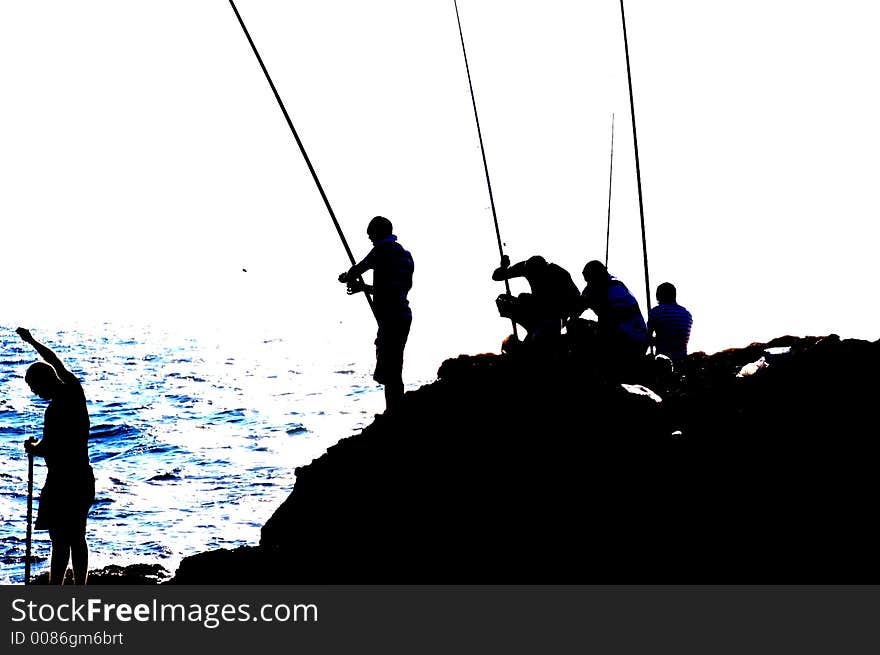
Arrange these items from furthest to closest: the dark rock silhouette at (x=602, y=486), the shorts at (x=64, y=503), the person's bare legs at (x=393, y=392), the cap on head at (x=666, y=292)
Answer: the cap on head at (x=666, y=292) < the person's bare legs at (x=393, y=392) < the shorts at (x=64, y=503) < the dark rock silhouette at (x=602, y=486)

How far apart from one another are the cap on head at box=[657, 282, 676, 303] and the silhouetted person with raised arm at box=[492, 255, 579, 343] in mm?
2316

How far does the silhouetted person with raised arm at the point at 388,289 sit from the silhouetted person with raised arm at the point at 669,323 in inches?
144

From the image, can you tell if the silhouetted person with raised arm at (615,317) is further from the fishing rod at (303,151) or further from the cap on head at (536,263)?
the fishing rod at (303,151)

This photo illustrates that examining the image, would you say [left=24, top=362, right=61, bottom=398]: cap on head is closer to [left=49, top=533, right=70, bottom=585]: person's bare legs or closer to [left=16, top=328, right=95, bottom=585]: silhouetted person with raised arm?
[left=16, top=328, right=95, bottom=585]: silhouetted person with raised arm

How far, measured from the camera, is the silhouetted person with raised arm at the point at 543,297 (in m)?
8.83

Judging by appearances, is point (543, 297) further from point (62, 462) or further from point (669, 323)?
point (62, 462)

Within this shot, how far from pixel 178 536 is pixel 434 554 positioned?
38.1ft

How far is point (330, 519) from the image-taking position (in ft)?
26.5

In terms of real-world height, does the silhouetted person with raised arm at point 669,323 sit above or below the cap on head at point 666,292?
below

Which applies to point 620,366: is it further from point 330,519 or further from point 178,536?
point 178,536

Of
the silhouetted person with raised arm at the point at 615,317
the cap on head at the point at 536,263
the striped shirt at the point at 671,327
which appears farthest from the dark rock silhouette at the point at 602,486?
the striped shirt at the point at 671,327

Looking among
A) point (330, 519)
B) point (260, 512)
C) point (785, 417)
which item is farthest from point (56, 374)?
point (260, 512)

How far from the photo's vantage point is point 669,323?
37.0ft

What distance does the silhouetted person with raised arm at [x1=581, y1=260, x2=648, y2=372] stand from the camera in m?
9.84
